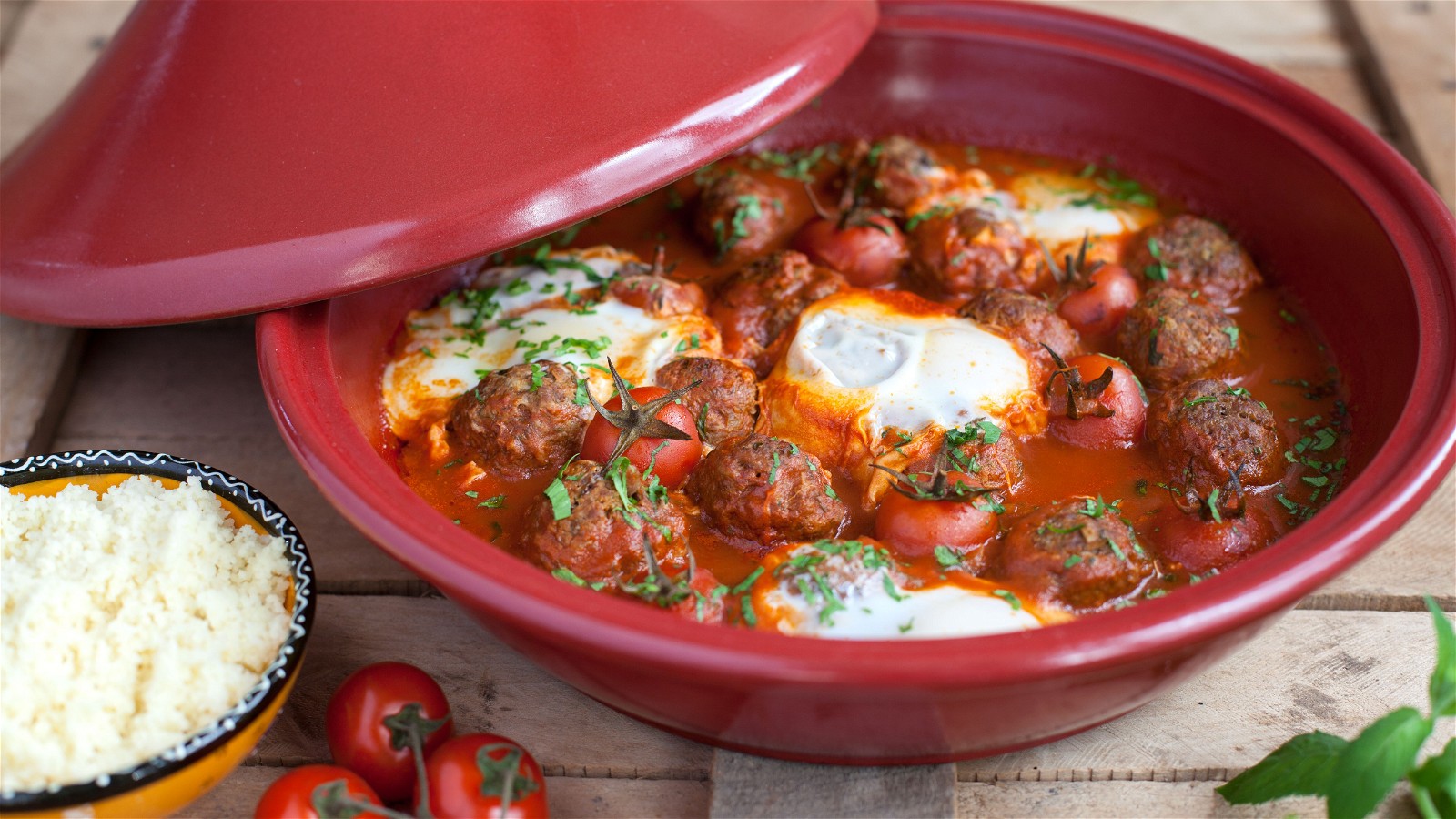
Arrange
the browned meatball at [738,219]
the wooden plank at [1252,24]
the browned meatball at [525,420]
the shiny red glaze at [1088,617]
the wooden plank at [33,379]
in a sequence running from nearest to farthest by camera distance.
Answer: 1. the shiny red glaze at [1088,617]
2. the browned meatball at [525,420]
3. the wooden plank at [33,379]
4. the browned meatball at [738,219]
5. the wooden plank at [1252,24]

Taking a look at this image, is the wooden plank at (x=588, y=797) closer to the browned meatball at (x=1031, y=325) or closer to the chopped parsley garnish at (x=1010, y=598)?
the chopped parsley garnish at (x=1010, y=598)

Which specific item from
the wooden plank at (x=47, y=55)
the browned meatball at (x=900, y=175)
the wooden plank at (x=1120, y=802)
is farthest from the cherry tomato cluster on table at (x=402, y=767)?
the wooden plank at (x=47, y=55)

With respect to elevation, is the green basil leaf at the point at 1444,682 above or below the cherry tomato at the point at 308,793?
above

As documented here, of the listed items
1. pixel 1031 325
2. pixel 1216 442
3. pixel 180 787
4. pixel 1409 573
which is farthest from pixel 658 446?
pixel 1409 573

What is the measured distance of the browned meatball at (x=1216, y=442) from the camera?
10.6ft

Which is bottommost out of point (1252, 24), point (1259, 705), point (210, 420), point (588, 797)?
point (210, 420)

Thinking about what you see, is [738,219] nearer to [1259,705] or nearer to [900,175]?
[900,175]

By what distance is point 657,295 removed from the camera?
148 inches

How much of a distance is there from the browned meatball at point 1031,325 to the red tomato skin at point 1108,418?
14cm

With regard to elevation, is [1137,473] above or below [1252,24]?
below

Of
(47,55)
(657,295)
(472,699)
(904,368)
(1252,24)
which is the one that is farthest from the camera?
(1252,24)

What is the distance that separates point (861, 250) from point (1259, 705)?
5.70ft

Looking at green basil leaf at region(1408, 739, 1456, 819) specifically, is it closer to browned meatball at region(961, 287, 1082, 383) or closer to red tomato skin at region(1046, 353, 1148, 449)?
red tomato skin at region(1046, 353, 1148, 449)

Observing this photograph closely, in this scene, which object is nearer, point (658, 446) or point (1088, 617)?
point (1088, 617)
